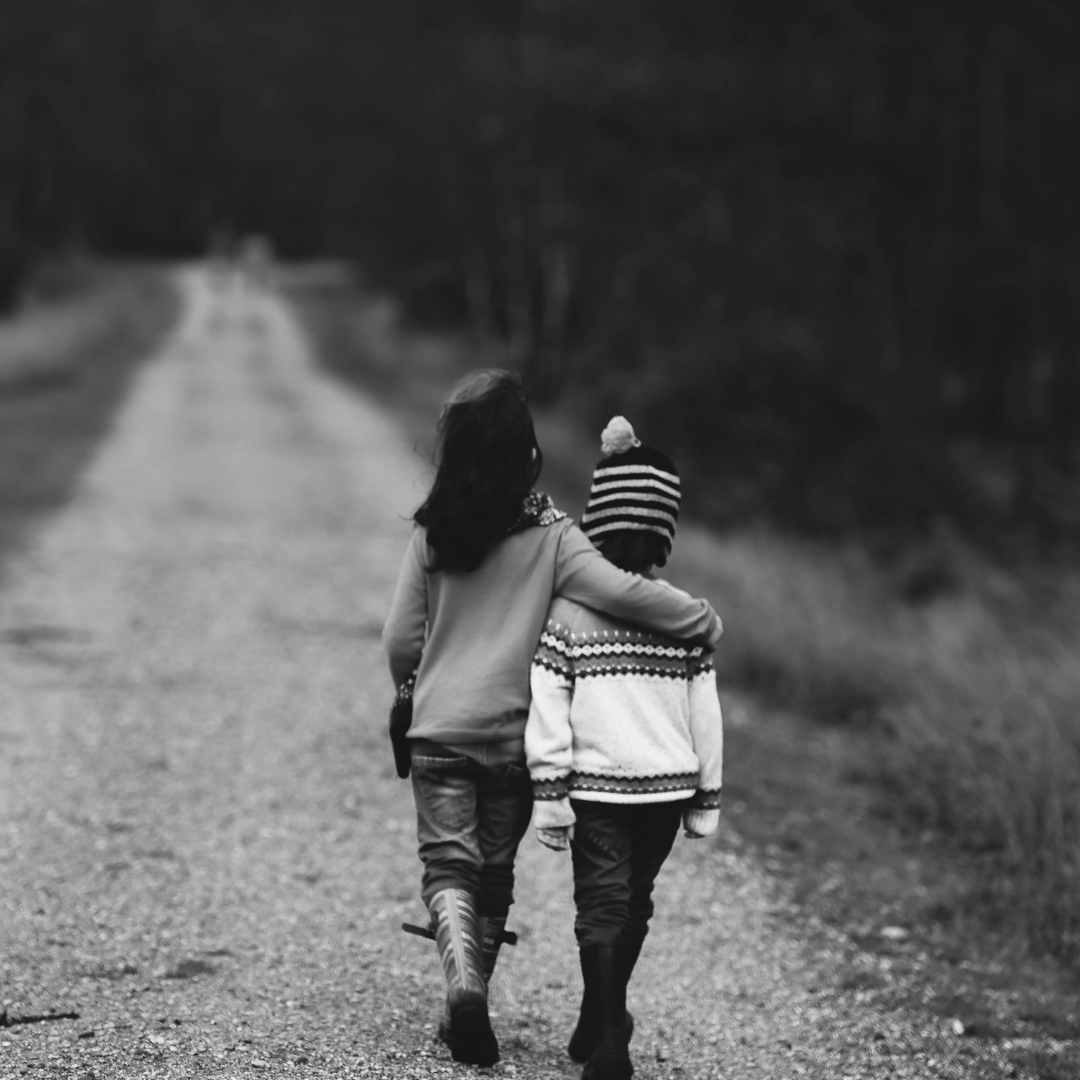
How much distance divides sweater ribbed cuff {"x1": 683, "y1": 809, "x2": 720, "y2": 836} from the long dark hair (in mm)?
810

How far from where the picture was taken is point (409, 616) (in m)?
3.78

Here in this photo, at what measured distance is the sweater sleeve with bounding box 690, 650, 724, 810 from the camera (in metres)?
3.64

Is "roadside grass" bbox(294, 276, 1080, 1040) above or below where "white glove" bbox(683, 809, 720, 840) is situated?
below

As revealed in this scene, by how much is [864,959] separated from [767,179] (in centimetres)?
1713

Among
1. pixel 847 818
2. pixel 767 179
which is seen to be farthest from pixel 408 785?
pixel 767 179

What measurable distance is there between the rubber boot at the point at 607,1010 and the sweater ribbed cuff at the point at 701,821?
33 centimetres

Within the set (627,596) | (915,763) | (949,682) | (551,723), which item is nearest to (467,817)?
(551,723)

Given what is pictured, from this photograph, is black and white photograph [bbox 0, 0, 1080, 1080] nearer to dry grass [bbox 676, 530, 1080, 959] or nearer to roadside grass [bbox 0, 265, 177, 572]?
dry grass [bbox 676, 530, 1080, 959]

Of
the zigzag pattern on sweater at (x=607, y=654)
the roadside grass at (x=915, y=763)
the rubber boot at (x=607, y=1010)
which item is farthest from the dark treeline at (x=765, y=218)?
the rubber boot at (x=607, y=1010)

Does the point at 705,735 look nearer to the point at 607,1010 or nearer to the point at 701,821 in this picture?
the point at 701,821

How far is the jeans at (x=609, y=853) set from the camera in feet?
11.7

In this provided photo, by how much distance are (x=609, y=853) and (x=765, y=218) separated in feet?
68.3

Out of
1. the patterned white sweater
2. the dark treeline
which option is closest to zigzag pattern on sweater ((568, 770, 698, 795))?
the patterned white sweater

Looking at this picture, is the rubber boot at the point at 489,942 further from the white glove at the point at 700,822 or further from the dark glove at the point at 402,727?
the white glove at the point at 700,822
